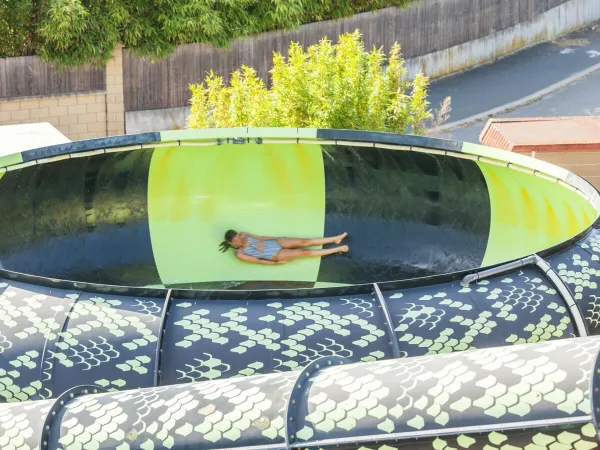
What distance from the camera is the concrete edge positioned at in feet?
65.5

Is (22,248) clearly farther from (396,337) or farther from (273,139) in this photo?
(396,337)

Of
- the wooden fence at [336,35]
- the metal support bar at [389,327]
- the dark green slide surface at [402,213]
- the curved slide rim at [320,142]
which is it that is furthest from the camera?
the wooden fence at [336,35]

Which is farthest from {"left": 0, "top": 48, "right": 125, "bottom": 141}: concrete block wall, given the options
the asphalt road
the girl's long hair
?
the girl's long hair

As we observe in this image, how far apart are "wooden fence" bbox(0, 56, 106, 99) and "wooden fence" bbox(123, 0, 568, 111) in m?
0.65

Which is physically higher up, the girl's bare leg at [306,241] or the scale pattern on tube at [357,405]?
the scale pattern on tube at [357,405]

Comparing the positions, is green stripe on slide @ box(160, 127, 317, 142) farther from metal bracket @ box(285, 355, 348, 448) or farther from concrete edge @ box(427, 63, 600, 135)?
concrete edge @ box(427, 63, 600, 135)

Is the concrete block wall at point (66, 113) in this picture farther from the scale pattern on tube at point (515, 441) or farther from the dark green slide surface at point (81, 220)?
the scale pattern on tube at point (515, 441)

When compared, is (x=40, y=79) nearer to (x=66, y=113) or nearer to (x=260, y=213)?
(x=66, y=113)

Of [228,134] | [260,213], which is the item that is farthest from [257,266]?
[228,134]

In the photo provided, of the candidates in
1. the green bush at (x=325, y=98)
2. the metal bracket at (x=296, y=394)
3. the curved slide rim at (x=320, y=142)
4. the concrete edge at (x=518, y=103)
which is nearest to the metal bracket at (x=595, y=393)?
the metal bracket at (x=296, y=394)

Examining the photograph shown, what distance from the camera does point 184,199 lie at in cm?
1209

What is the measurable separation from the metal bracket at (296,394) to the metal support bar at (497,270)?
2.39 meters

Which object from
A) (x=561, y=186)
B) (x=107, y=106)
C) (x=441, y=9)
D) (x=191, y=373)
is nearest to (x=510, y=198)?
(x=561, y=186)

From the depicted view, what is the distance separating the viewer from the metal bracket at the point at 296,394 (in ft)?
18.3
